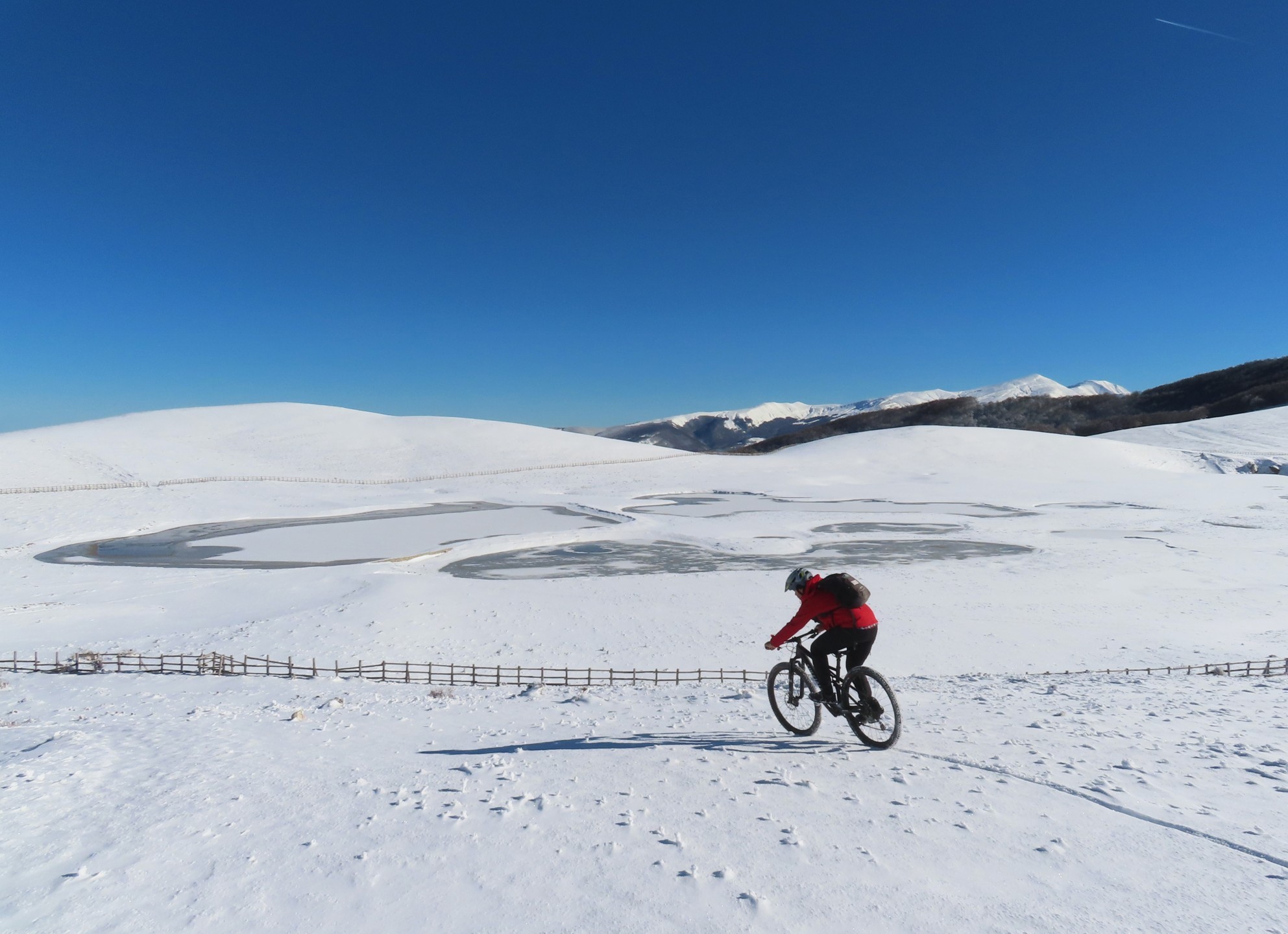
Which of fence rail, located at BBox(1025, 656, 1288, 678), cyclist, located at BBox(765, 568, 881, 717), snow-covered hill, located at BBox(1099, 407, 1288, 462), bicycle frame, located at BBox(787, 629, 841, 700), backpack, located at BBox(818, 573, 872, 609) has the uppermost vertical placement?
snow-covered hill, located at BBox(1099, 407, 1288, 462)

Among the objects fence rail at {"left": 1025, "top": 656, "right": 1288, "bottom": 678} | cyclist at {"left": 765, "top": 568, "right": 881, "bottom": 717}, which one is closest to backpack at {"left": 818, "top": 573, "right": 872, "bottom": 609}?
cyclist at {"left": 765, "top": 568, "right": 881, "bottom": 717}

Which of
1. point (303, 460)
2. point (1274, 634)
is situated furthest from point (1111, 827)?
point (303, 460)

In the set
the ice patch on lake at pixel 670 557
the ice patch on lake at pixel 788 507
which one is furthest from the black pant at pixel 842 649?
the ice patch on lake at pixel 788 507

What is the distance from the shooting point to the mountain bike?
699 centimetres

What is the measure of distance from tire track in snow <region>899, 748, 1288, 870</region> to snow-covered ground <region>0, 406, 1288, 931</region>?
0.11ft

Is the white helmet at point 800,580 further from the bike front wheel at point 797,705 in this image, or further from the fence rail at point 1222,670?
the fence rail at point 1222,670

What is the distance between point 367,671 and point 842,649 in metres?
13.4

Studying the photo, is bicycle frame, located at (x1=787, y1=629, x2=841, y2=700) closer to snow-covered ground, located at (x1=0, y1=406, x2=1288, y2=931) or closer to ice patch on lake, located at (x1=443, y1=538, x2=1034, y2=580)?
snow-covered ground, located at (x1=0, y1=406, x2=1288, y2=931)

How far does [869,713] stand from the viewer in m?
6.99

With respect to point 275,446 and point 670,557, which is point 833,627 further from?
point 275,446

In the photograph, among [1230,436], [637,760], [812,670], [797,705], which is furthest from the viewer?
[1230,436]

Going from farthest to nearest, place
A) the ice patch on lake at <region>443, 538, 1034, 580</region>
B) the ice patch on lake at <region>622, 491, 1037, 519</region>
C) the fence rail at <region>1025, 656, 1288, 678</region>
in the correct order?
the ice patch on lake at <region>622, 491, 1037, 519</region>
the ice patch on lake at <region>443, 538, 1034, 580</region>
the fence rail at <region>1025, 656, 1288, 678</region>

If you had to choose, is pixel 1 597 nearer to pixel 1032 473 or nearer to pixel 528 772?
pixel 528 772

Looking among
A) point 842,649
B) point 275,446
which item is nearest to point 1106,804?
point 842,649
